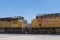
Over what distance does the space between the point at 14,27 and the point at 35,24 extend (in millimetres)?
4476

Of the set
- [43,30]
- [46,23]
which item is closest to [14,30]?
[43,30]

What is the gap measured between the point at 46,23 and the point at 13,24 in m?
6.82

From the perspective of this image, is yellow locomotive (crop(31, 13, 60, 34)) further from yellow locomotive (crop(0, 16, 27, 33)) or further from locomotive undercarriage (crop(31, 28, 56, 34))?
yellow locomotive (crop(0, 16, 27, 33))

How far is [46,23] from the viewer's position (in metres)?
23.8

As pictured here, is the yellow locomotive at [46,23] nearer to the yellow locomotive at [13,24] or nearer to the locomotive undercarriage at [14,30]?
the locomotive undercarriage at [14,30]

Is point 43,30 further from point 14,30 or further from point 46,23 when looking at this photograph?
point 14,30

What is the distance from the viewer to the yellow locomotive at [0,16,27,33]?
2602cm

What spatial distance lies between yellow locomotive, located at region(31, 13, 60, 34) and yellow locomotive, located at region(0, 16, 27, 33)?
8.60ft

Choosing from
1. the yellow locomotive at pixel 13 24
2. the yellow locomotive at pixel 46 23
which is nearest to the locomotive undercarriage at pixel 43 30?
the yellow locomotive at pixel 46 23

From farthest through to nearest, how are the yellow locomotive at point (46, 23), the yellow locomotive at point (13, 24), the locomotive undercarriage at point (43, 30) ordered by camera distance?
the yellow locomotive at point (13, 24) < the yellow locomotive at point (46, 23) < the locomotive undercarriage at point (43, 30)

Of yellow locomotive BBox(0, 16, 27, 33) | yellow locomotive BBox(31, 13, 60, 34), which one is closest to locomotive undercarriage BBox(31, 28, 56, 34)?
yellow locomotive BBox(31, 13, 60, 34)

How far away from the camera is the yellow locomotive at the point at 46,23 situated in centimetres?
2270

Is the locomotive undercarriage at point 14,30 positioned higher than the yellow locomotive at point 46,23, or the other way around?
the yellow locomotive at point 46,23

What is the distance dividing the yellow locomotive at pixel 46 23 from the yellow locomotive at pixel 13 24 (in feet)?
8.60
